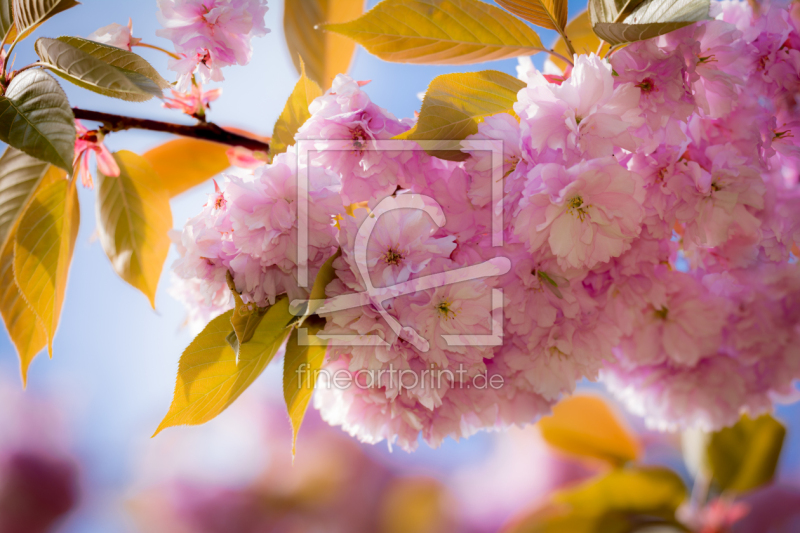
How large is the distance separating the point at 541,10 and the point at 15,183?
0.49m

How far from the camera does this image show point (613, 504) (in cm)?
80

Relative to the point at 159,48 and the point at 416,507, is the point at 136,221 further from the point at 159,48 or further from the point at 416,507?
the point at 416,507

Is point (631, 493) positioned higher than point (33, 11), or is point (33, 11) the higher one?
point (33, 11)

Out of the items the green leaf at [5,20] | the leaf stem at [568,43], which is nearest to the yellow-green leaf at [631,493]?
the leaf stem at [568,43]

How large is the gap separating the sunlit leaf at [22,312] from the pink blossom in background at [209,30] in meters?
0.18

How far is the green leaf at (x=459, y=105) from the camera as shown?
1.18 feet

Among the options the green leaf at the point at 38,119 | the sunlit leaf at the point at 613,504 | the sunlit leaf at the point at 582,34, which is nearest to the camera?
the green leaf at the point at 38,119

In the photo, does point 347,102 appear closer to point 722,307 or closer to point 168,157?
point 168,157

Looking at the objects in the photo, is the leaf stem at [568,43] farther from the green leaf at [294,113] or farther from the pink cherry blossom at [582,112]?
the green leaf at [294,113]

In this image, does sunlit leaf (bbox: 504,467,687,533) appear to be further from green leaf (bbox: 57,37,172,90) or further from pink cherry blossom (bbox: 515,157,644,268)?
green leaf (bbox: 57,37,172,90)

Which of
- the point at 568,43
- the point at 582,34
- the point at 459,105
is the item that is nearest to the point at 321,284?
the point at 459,105

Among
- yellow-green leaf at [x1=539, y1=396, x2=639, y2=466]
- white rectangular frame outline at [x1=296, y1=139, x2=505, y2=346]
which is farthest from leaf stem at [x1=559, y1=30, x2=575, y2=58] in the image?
yellow-green leaf at [x1=539, y1=396, x2=639, y2=466]

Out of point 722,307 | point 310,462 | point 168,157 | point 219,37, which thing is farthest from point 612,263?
point 310,462

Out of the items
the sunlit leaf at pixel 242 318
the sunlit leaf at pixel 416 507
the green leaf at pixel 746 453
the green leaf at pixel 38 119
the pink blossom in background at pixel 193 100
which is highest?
the pink blossom in background at pixel 193 100
